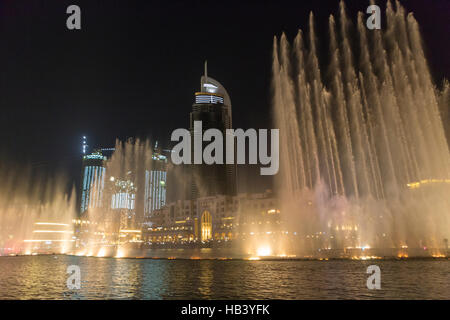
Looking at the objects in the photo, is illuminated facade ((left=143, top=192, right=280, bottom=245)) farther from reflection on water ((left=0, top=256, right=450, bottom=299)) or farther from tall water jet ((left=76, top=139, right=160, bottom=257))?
reflection on water ((left=0, top=256, right=450, bottom=299))

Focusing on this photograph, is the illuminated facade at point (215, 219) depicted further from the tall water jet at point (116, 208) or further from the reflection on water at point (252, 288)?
the reflection on water at point (252, 288)

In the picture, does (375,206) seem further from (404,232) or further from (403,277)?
(403,277)

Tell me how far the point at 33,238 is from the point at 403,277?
102 meters

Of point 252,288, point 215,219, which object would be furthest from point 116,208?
point 252,288

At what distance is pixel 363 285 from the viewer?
61.5 ft

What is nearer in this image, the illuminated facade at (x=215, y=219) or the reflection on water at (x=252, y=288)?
A: the reflection on water at (x=252, y=288)

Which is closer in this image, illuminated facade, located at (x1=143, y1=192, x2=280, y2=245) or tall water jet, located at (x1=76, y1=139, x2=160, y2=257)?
tall water jet, located at (x1=76, y1=139, x2=160, y2=257)

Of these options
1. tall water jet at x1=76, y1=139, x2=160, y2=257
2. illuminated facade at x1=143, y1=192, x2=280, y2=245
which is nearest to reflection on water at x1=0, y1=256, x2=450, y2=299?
Result: tall water jet at x1=76, y1=139, x2=160, y2=257

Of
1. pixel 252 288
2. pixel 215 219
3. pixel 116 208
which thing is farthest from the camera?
pixel 215 219

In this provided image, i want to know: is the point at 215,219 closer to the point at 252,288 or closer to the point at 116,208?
the point at 116,208

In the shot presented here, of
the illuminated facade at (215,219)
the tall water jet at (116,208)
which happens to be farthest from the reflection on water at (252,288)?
the illuminated facade at (215,219)

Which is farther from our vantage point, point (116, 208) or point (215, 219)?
point (215, 219)

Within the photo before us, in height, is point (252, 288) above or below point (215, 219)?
below
